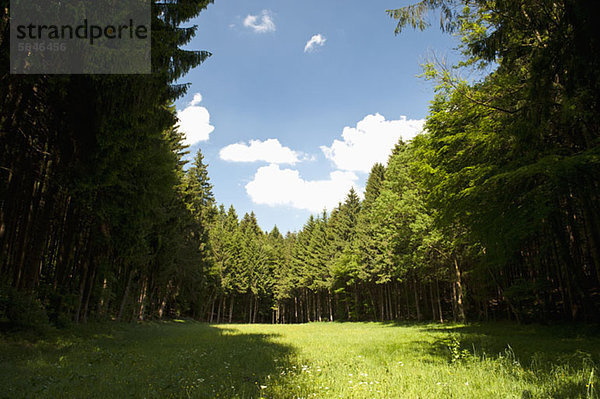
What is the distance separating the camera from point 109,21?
22.1 feet

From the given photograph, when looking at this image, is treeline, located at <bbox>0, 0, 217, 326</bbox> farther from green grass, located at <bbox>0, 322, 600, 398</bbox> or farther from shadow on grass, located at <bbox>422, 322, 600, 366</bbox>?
shadow on grass, located at <bbox>422, 322, 600, 366</bbox>

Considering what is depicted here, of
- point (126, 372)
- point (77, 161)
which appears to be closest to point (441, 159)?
point (126, 372)

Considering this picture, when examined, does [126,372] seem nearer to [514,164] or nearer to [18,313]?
[18,313]

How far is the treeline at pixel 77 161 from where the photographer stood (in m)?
7.82

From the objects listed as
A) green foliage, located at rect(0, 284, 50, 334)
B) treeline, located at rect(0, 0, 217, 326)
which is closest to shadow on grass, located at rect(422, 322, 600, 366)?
treeline, located at rect(0, 0, 217, 326)

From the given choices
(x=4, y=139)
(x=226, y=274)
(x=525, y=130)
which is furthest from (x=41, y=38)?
(x=226, y=274)

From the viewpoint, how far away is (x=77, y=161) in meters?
9.34

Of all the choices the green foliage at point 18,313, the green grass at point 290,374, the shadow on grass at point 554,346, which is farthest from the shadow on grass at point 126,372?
the shadow on grass at point 554,346

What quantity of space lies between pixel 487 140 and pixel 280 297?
50899mm

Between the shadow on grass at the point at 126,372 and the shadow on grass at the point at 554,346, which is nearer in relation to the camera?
the shadow on grass at the point at 126,372

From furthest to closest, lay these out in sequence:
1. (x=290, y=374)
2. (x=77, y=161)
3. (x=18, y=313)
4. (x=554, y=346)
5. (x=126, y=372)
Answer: (x=77, y=161)
(x=18, y=313)
(x=554, y=346)
(x=290, y=374)
(x=126, y=372)

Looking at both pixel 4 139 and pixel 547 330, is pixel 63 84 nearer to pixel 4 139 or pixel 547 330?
pixel 4 139

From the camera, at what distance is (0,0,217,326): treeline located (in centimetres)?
782

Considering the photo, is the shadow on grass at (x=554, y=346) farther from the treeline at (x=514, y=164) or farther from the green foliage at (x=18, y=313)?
the green foliage at (x=18, y=313)
